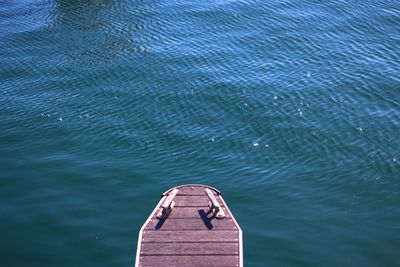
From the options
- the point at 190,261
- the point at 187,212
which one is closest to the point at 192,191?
the point at 187,212

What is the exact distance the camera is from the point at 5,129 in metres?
41.9

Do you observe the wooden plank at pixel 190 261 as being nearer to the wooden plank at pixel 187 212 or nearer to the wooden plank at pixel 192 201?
the wooden plank at pixel 187 212

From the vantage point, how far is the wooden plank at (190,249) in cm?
2331

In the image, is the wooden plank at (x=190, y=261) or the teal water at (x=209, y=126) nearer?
the wooden plank at (x=190, y=261)

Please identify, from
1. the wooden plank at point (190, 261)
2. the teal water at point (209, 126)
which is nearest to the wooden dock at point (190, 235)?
the wooden plank at point (190, 261)

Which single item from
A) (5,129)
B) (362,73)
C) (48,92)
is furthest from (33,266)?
(362,73)

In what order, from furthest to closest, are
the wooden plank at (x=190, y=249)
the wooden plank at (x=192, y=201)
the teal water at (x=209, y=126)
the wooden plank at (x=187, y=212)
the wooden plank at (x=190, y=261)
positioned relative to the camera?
1. the teal water at (x=209, y=126)
2. the wooden plank at (x=192, y=201)
3. the wooden plank at (x=187, y=212)
4. the wooden plank at (x=190, y=249)
5. the wooden plank at (x=190, y=261)

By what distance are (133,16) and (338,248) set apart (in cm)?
4256

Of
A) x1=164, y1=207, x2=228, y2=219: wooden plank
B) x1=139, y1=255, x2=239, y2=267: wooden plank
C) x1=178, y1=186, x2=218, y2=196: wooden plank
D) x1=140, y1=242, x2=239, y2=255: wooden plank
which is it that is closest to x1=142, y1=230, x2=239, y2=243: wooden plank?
x1=140, y1=242, x2=239, y2=255: wooden plank

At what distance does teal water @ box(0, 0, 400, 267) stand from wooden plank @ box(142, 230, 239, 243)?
4803 mm

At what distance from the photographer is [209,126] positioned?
40844 mm

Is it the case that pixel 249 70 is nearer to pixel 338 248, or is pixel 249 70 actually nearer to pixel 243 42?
pixel 243 42

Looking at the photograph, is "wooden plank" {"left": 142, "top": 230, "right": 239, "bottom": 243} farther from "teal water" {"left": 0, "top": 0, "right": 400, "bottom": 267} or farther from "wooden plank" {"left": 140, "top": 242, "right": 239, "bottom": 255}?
"teal water" {"left": 0, "top": 0, "right": 400, "bottom": 267}

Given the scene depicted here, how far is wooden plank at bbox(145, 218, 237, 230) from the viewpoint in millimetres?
25062
